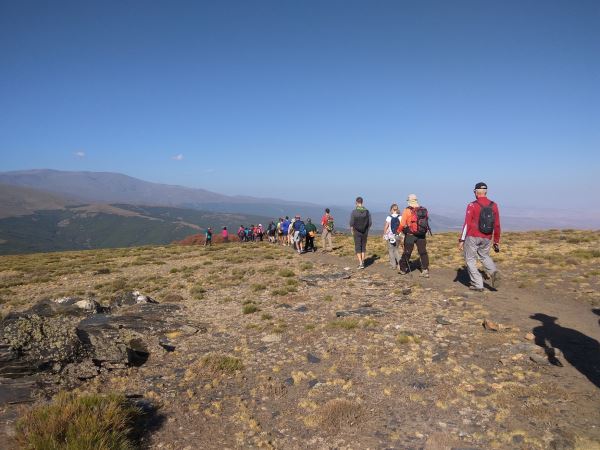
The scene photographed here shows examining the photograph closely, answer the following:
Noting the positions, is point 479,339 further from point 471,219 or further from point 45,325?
point 45,325

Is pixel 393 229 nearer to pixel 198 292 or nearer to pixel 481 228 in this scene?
pixel 481 228

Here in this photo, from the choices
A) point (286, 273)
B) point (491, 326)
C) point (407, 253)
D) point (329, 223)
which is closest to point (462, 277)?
point (407, 253)

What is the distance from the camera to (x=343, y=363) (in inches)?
322

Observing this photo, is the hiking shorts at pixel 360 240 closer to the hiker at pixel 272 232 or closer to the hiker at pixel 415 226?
the hiker at pixel 415 226

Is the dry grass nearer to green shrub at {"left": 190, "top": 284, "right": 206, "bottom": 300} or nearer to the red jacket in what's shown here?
the red jacket

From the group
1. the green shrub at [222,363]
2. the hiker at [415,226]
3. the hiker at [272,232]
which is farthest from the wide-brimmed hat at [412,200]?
the hiker at [272,232]

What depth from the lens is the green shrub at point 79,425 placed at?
491 cm

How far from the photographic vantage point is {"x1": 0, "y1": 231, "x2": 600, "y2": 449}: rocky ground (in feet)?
18.7

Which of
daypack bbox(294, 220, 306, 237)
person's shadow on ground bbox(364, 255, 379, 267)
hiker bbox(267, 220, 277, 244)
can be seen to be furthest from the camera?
hiker bbox(267, 220, 277, 244)

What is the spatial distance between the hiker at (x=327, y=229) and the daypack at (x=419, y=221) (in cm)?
964

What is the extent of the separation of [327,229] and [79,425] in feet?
73.1

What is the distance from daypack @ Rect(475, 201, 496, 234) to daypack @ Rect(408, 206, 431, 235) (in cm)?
314

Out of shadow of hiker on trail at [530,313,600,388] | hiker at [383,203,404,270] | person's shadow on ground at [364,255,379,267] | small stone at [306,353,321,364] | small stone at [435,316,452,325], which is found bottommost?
small stone at [306,353,321,364]

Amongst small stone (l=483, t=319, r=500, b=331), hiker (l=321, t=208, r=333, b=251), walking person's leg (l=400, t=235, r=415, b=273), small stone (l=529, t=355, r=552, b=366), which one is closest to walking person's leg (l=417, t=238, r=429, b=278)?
walking person's leg (l=400, t=235, r=415, b=273)
